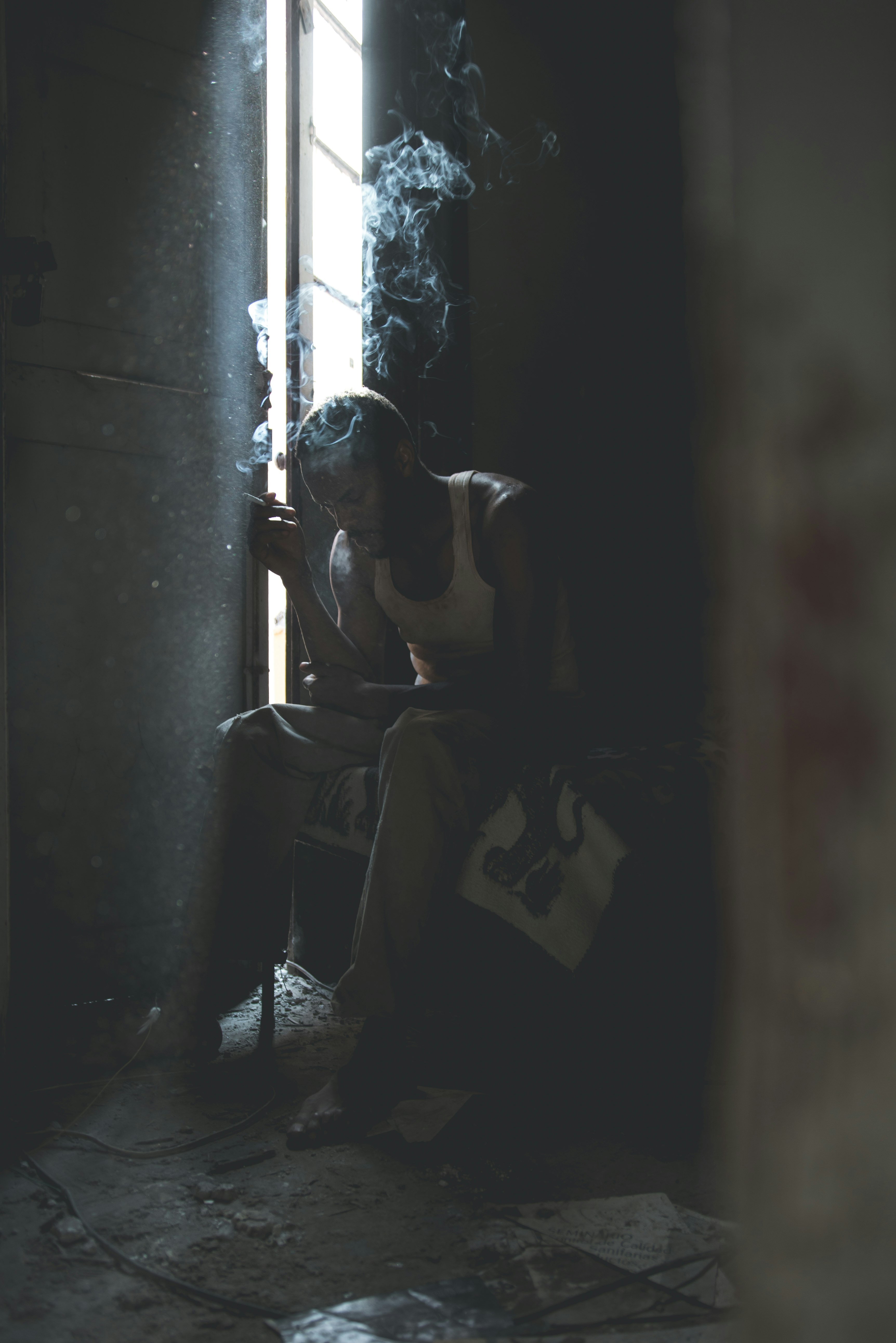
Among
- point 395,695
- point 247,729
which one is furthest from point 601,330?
point 247,729

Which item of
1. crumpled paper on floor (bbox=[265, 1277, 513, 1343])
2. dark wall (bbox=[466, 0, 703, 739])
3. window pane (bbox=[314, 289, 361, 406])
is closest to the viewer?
crumpled paper on floor (bbox=[265, 1277, 513, 1343])

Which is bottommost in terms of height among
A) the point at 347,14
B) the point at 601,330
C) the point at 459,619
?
the point at 459,619

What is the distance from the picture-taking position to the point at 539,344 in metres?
3.06

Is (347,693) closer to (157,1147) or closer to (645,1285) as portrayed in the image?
(157,1147)

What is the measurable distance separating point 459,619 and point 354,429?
0.53 m

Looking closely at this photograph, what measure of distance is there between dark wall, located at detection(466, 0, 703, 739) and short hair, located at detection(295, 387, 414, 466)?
0.91 metres

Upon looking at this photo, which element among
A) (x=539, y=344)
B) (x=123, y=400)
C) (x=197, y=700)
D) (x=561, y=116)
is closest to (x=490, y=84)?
(x=561, y=116)

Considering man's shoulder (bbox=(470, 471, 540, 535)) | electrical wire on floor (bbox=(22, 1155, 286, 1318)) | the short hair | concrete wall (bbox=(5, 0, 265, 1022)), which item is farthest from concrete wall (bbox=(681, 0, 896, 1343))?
concrete wall (bbox=(5, 0, 265, 1022))

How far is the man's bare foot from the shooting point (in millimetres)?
1571

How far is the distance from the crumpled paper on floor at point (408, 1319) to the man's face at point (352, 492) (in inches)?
61.5

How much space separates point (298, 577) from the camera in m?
2.23

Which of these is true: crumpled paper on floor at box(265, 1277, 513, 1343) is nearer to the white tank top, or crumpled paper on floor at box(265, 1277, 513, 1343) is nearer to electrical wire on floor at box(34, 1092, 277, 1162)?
electrical wire on floor at box(34, 1092, 277, 1162)

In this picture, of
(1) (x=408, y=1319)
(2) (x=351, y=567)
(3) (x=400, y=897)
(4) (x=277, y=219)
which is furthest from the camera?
(4) (x=277, y=219)

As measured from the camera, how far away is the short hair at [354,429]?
206 centimetres
